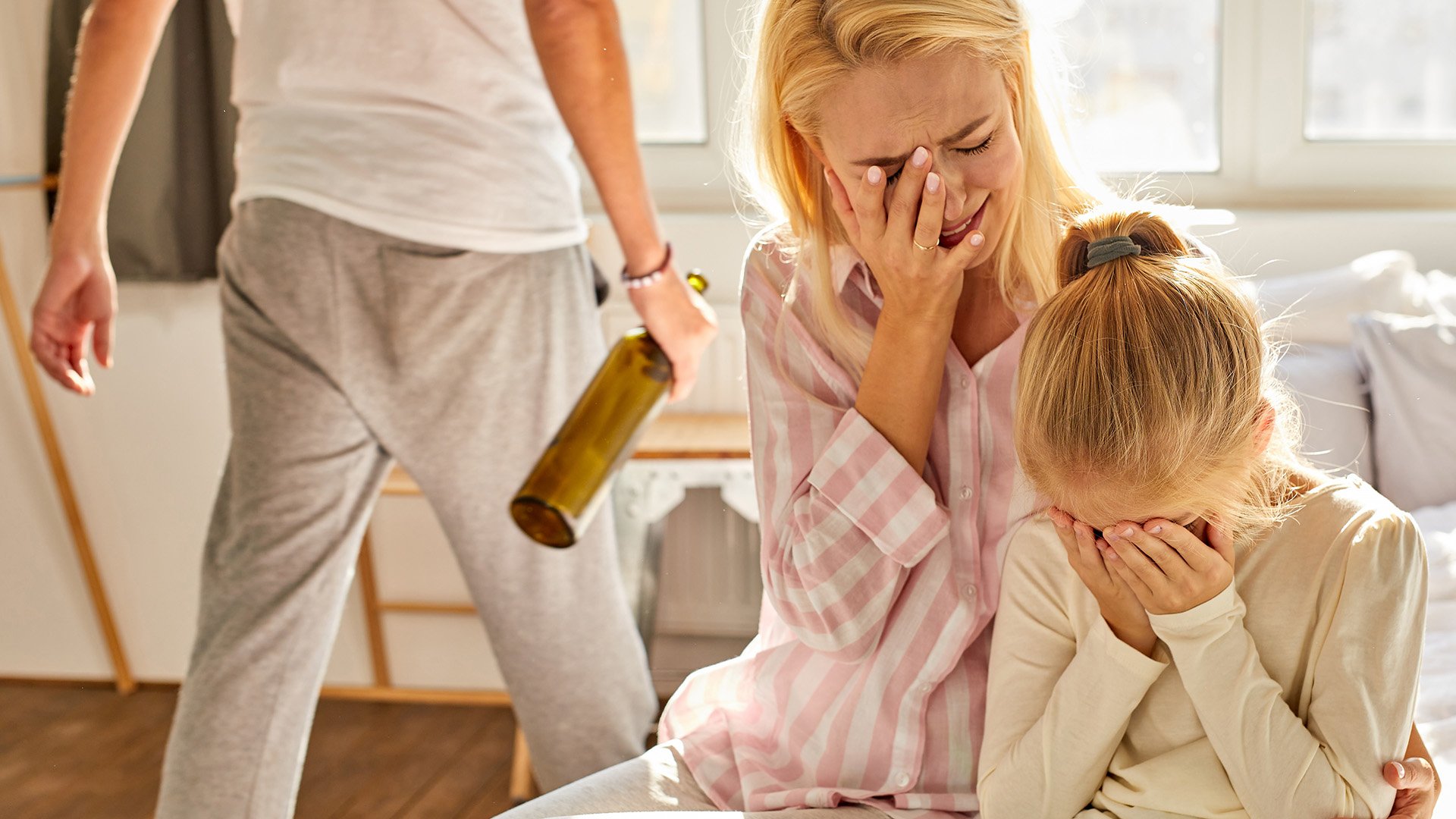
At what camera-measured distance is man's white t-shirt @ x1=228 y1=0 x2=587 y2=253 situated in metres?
1.19

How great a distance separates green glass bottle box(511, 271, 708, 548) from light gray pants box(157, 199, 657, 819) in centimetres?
18

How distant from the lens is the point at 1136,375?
0.69 m

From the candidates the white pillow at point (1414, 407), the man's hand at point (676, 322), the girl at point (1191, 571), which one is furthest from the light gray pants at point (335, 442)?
the white pillow at point (1414, 407)

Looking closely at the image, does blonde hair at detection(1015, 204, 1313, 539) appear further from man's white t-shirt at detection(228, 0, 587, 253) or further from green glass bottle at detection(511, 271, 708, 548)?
man's white t-shirt at detection(228, 0, 587, 253)

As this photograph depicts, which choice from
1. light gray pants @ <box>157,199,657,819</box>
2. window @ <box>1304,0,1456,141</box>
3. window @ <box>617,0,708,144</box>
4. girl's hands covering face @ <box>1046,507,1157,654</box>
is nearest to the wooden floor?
light gray pants @ <box>157,199,657,819</box>

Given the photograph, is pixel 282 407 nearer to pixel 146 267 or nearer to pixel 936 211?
pixel 936 211

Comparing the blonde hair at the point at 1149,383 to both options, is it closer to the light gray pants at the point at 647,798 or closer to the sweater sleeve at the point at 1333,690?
the sweater sleeve at the point at 1333,690

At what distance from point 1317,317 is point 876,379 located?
1018 millimetres

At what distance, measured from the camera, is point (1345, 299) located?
1629 millimetres

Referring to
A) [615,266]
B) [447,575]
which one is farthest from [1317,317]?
[447,575]

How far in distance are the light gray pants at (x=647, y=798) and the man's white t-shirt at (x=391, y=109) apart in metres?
0.56

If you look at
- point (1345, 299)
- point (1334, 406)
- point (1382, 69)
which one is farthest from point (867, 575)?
point (1382, 69)

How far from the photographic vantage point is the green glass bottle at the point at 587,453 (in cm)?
104

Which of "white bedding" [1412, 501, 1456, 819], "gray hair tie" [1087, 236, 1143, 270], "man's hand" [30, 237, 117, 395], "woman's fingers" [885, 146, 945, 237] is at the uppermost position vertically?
"woman's fingers" [885, 146, 945, 237]
